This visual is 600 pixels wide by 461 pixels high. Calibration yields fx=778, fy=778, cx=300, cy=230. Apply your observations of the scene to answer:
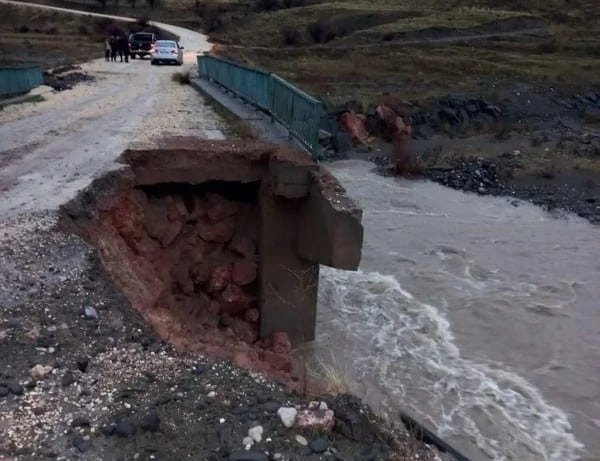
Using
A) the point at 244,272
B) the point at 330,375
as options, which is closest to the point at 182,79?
the point at 244,272

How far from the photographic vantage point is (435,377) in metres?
12.1

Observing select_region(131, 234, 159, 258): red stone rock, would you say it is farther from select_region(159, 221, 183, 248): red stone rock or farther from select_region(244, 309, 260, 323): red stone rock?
select_region(244, 309, 260, 323): red stone rock

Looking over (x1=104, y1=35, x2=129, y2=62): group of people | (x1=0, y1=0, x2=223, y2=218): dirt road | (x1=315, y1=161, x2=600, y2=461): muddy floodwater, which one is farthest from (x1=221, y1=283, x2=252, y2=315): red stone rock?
(x1=104, y1=35, x2=129, y2=62): group of people

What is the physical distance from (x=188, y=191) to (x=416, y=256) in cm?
758

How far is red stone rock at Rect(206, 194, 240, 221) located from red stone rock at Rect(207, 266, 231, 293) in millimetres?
825

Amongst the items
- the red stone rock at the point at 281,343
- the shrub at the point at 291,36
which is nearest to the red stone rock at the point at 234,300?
the red stone rock at the point at 281,343

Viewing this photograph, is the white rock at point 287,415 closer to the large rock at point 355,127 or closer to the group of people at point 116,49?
the large rock at point 355,127

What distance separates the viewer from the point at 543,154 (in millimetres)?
29594

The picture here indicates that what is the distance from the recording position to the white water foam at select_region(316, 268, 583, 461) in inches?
414

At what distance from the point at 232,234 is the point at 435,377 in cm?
395

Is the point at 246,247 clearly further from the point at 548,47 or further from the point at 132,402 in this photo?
the point at 548,47

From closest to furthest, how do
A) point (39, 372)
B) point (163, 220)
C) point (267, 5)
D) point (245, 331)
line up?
1. point (39, 372)
2. point (163, 220)
3. point (245, 331)
4. point (267, 5)

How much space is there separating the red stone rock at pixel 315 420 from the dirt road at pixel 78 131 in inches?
198

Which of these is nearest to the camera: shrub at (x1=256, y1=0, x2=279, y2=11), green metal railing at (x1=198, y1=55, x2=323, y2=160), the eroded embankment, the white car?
the eroded embankment
